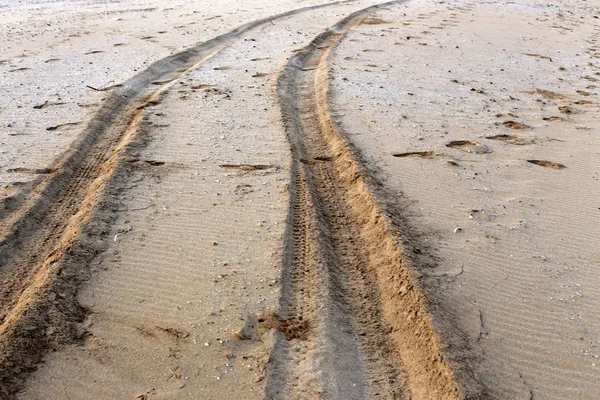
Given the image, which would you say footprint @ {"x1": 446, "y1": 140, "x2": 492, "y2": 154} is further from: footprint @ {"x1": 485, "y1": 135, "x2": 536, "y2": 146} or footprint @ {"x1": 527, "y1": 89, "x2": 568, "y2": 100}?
footprint @ {"x1": 527, "y1": 89, "x2": 568, "y2": 100}

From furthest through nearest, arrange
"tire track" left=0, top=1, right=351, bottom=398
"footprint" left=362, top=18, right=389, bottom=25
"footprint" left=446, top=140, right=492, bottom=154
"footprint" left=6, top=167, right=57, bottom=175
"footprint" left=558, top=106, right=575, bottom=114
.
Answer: "footprint" left=362, top=18, right=389, bottom=25, "footprint" left=558, top=106, right=575, bottom=114, "footprint" left=446, top=140, right=492, bottom=154, "footprint" left=6, top=167, right=57, bottom=175, "tire track" left=0, top=1, right=351, bottom=398

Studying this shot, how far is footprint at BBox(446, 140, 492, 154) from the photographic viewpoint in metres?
6.24

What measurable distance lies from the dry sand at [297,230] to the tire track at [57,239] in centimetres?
2

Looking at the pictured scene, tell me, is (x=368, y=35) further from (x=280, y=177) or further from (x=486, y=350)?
(x=486, y=350)

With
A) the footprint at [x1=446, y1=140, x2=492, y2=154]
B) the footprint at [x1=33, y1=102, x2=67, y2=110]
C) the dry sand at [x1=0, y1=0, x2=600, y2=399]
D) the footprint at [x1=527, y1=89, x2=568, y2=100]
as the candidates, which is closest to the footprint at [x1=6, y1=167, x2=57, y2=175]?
the dry sand at [x1=0, y1=0, x2=600, y2=399]

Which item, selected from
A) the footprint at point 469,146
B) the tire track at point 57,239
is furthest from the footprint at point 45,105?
the footprint at point 469,146

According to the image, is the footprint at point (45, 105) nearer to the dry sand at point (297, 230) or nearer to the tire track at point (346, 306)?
the dry sand at point (297, 230)

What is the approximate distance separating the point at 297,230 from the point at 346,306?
3.16ft

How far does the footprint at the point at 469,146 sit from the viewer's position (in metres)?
6.24

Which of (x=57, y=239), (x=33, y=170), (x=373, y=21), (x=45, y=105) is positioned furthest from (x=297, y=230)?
(x=373, y=21)

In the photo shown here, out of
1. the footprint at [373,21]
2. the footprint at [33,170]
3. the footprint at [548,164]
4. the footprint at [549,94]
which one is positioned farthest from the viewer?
the footprint at [373,21]

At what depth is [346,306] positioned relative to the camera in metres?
3.85

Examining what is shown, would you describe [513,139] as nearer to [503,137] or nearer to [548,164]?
[503,137]

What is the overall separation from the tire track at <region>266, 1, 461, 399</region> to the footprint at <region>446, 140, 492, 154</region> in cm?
124
